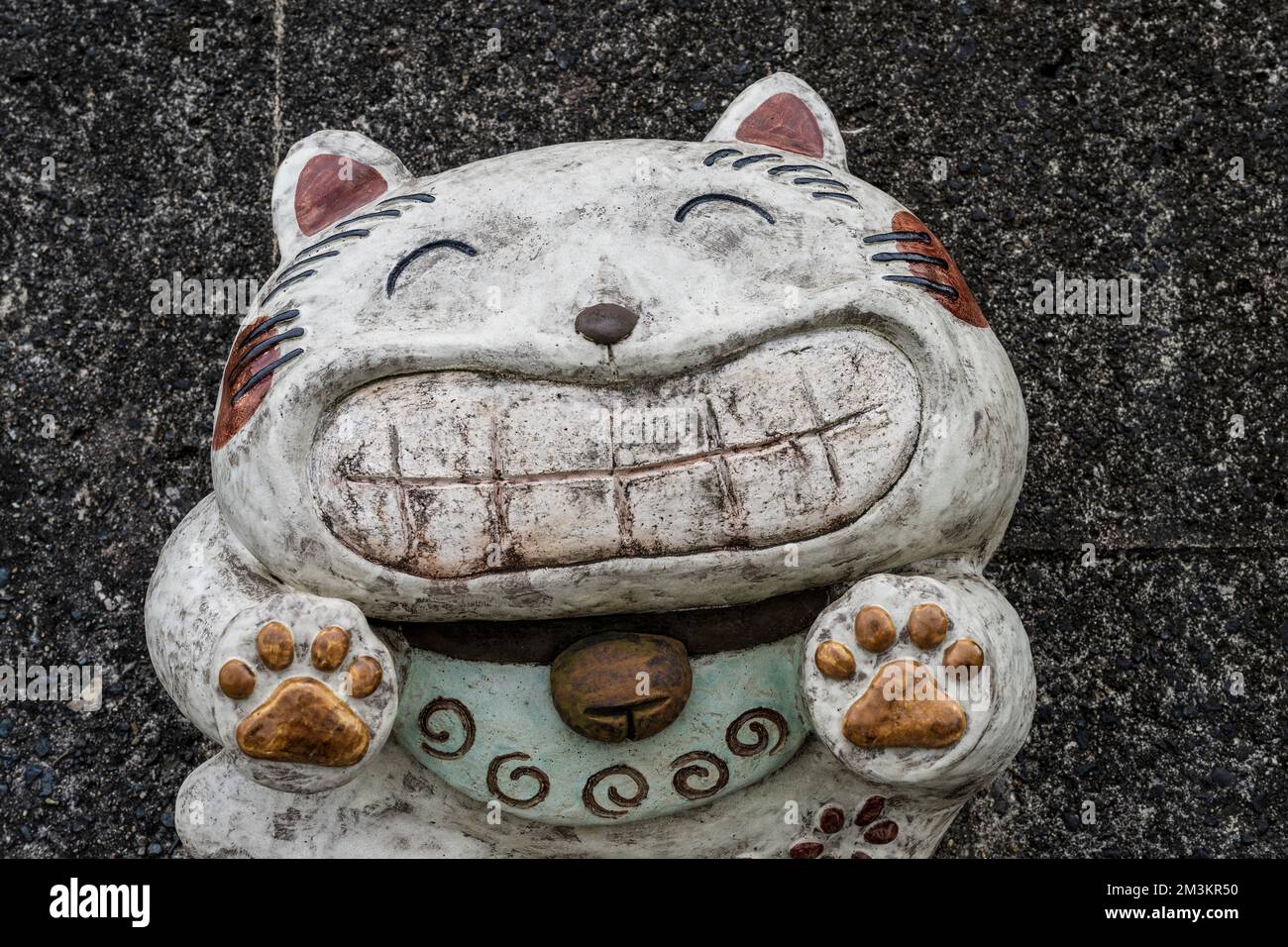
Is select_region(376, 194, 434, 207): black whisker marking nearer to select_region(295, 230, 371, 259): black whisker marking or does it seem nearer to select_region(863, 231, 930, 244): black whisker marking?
select_region(295, 230, 371, 259): black whisker marking

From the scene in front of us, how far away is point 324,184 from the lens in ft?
5.94

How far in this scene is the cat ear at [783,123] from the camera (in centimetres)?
183

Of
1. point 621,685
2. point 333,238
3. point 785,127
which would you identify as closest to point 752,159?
point 785,127

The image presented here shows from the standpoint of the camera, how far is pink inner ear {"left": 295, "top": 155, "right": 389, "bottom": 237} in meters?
1.80

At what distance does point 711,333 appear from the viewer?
1532 millimetres

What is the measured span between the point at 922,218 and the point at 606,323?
1.03 meters

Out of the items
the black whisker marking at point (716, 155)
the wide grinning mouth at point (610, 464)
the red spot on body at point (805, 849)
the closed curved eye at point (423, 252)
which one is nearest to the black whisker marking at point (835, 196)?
the black whisker marking at point (716, 155)

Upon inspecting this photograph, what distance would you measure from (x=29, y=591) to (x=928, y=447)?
1.38 m

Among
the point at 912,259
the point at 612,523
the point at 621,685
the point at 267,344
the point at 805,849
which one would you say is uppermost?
the point at 912,259

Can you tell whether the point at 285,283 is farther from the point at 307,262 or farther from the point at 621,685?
the point at 621,685

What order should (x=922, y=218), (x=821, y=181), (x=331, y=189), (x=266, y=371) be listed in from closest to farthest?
(x=266, y=371), (x=821, y=181), (x=331, y=189), (x=922, y=218)

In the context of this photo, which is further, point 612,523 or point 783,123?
point 783,123

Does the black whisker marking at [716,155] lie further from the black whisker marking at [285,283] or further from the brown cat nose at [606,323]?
the black whisker marking at [285,283]

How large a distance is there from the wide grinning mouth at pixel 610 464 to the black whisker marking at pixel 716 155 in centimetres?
27
